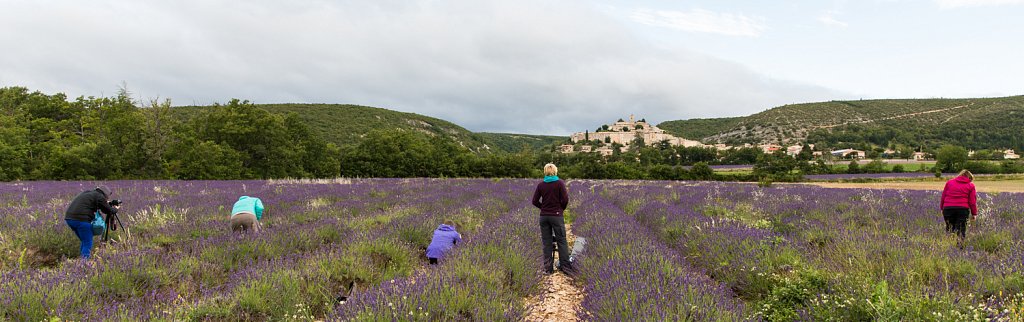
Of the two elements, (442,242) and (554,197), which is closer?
(554,197)

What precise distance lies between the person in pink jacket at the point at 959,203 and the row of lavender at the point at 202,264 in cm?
739

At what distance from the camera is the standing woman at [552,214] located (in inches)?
217

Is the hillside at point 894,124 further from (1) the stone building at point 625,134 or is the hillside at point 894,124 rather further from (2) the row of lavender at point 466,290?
(2) the row of lavender at point 466,290

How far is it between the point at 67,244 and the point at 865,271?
9.86 m

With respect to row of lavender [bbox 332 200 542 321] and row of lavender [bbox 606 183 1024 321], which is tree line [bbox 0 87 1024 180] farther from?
row of lavender [bbox 606 183 1024 321]

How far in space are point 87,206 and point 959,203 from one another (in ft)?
40.5

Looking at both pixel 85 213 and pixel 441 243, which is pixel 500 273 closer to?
pixel 441 243

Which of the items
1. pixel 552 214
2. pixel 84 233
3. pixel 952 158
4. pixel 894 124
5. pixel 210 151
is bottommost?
pixel 952 158

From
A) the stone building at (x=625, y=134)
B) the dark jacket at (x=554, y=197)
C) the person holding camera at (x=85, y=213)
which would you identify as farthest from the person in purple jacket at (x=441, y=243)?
the stone building at (x=625, y=134)

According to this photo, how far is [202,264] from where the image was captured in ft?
14.6

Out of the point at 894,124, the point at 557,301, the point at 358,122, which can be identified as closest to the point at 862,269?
the point at 557,301

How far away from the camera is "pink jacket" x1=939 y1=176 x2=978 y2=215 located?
231 inches

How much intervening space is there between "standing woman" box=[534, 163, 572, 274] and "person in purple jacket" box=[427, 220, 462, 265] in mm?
1278

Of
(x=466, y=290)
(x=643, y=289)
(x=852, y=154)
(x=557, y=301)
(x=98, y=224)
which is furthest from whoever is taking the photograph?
(x=852, y=154)
